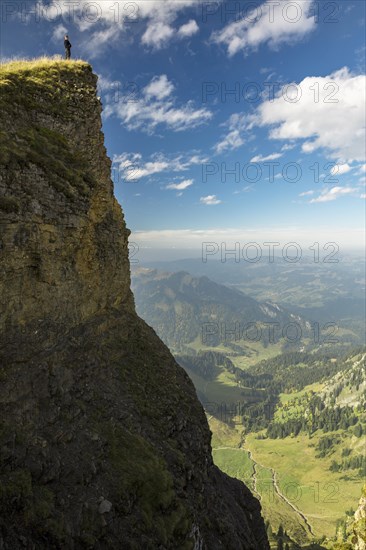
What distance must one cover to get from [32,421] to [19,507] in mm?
4283

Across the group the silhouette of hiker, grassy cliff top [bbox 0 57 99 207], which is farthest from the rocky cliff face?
the silhouette of hiker

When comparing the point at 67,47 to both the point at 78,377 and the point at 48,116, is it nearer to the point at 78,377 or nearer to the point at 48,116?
the point at 48,116

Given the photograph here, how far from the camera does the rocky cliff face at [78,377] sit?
17625mm

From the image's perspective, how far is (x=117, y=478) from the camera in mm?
19984

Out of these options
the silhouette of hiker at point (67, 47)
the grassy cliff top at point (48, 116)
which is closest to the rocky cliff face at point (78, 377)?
the grassy cliff top at point (48, 116)

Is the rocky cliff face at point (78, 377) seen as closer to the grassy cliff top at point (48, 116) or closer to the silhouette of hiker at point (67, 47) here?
the grassy cliff top at point (48, 116)

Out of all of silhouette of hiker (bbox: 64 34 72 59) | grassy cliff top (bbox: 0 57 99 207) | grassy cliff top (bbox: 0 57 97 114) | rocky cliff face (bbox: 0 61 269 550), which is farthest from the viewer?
silhouette of hiker (bbox: 64 34 72 59)

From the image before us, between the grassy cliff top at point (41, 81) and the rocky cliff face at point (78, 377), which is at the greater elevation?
the grassy cliff top at point (41, 81)

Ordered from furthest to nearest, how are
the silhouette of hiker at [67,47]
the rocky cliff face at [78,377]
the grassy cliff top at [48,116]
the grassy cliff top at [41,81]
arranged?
1. the silhouette of hiker at [67,47]
2. the grassy cliff top at [41,81]
3. the grassy cliff top at [48,116]
4. the rocky cliff face at [78,377]

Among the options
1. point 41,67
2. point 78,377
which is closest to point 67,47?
point 41,67

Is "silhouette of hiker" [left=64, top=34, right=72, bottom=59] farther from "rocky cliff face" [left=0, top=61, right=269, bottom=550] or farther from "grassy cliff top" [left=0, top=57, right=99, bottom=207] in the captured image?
"rocky cliff face" [left=0, top=61, right=269, bottom=550]

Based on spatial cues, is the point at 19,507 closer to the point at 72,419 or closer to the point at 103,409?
the point at 72,419

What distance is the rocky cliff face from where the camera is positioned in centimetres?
1762

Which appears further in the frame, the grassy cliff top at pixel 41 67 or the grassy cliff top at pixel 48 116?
the grassy cliff top at pixel 41 67
